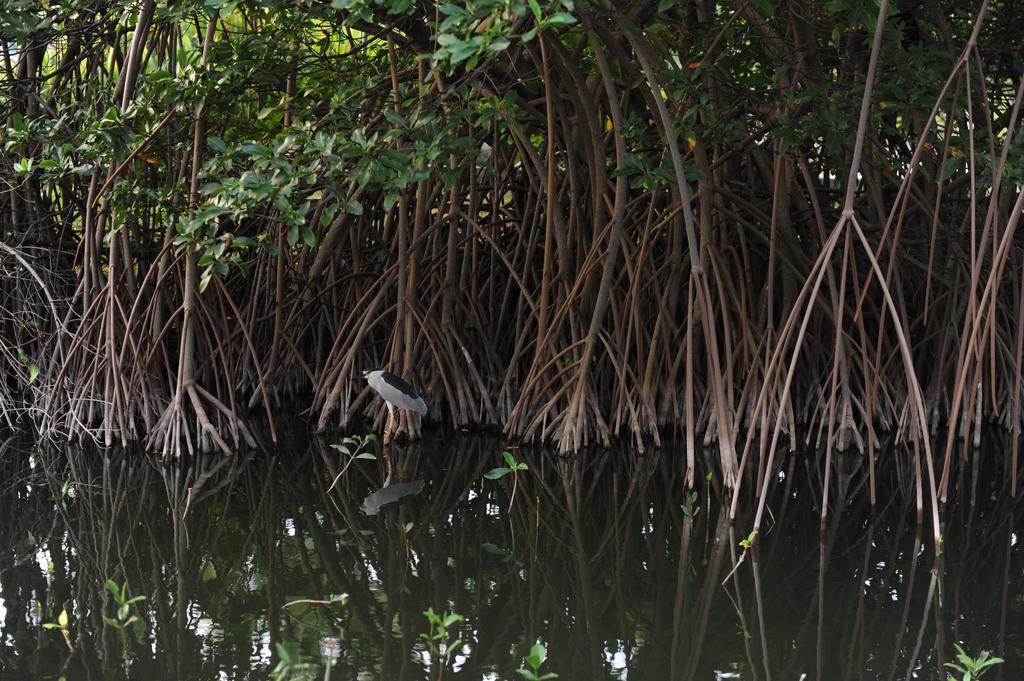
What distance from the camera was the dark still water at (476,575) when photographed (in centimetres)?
300

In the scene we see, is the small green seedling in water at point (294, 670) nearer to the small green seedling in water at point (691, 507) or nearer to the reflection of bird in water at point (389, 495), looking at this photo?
the reflection of bird in water at point (389, 495)

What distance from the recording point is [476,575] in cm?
371

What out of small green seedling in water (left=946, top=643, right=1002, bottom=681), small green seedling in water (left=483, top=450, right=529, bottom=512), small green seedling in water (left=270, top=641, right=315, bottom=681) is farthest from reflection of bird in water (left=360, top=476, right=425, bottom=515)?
small green seedling in water (left=946, top=643, right=1002, bottom=681)

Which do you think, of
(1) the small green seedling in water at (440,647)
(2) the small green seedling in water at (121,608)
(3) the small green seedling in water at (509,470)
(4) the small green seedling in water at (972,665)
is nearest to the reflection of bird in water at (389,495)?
(3) the small green seedling in water at (509,470)

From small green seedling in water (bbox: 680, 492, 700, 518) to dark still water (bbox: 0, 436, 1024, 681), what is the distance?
23 millimetres

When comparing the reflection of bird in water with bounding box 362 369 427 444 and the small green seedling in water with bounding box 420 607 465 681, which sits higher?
the reflection of bird in water with bounding box 362 369 427 444

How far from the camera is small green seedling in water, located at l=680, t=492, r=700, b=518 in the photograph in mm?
4215

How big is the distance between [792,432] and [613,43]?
2137 millimetres

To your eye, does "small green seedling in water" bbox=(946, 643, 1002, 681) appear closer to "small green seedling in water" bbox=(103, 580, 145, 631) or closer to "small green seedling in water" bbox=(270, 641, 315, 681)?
"small green seedling in water" bbox=(270, 641, 315, 681)

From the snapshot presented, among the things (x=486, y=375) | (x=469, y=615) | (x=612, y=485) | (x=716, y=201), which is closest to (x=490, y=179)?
(x=486, y=375)

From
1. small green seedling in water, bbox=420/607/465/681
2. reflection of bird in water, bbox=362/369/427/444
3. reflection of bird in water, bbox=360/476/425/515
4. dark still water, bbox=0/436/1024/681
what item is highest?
reflection of bird in water, bbox=362/369/427/444

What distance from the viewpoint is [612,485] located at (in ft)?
16.5

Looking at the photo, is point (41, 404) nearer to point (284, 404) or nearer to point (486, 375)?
point (284, 404)

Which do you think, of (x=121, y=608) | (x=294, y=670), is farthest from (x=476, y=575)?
(x=121, y=608)
